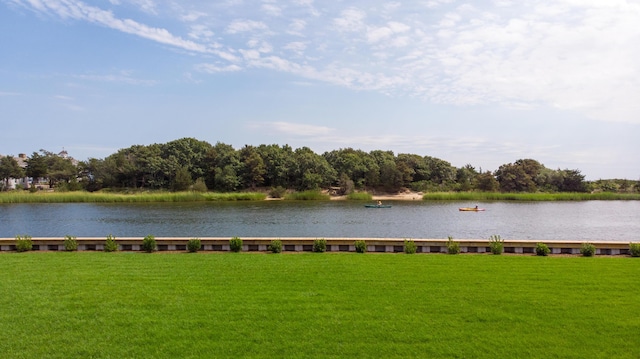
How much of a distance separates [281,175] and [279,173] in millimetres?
430

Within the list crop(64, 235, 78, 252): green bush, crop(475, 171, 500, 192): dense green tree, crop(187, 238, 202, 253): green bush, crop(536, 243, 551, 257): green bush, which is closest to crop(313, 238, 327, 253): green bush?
crop(187, 238, 202, 253): green bush

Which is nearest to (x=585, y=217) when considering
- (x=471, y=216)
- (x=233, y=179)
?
(x=471, y=216)

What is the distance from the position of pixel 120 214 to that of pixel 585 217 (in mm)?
38586

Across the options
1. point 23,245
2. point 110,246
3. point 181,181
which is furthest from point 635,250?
point 181,181

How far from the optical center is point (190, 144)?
217ft

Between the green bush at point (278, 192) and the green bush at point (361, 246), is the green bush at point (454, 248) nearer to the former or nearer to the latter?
the green bush at point (361, 246)

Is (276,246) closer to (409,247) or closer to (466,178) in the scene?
(409,247)

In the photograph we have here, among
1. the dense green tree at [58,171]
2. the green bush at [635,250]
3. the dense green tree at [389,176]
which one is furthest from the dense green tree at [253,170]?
the green bush at [635,250]

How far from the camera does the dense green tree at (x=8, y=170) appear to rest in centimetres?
6053

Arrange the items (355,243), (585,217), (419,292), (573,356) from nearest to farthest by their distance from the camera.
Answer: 1. (573,356)
2. (419,292)
3. (355,243)
4. (585,217)

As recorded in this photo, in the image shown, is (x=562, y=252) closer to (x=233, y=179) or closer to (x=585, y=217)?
(x=585, y=217)

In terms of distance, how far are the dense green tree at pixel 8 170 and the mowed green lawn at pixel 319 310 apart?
214 ft

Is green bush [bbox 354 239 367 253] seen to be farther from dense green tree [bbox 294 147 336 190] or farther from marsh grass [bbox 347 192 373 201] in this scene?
dense green tree [bbox 294 147 336 190]

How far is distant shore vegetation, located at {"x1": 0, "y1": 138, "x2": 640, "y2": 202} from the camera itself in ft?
192
